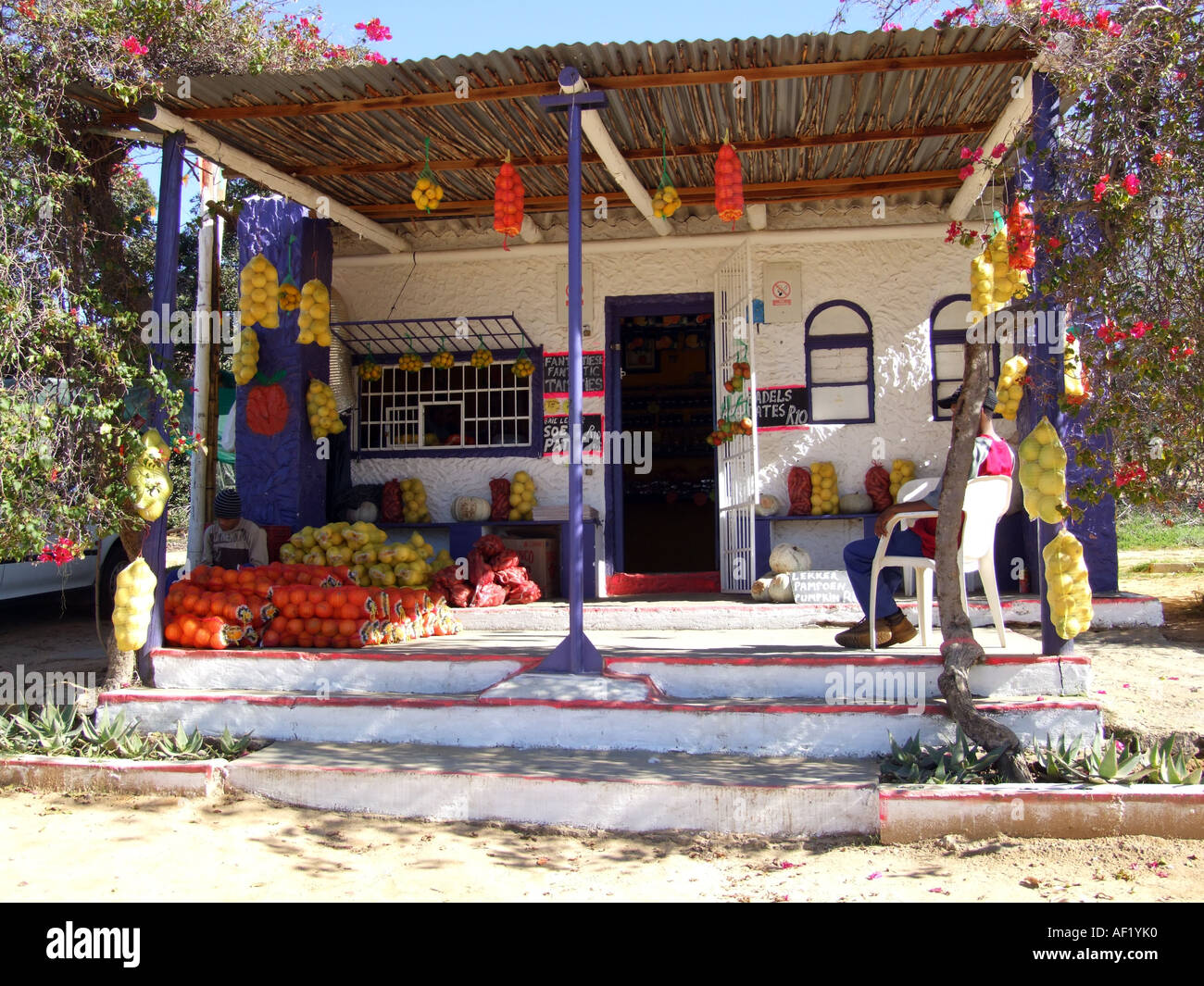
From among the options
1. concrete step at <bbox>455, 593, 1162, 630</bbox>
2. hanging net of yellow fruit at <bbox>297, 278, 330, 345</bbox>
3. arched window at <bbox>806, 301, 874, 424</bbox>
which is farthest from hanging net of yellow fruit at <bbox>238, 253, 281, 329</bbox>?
arched window at <bbox>806, 301, 874, 424</bbox>

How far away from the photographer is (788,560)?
827 cm

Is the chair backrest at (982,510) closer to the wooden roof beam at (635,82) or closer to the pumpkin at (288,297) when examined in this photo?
the wooden roof beam at (635,82)

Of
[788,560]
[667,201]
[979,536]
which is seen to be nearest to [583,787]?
[979,536]

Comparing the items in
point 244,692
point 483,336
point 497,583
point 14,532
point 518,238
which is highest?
point 518,238

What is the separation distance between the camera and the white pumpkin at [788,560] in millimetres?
8258

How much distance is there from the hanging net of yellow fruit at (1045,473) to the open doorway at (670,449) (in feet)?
21.0

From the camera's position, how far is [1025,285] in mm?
5262

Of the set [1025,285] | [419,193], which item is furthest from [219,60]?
[1025,285]

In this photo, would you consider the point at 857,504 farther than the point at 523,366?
No

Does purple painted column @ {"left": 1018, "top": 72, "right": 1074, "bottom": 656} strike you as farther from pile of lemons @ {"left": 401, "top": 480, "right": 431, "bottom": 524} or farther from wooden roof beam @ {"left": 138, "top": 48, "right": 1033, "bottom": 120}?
pile of lemons @ {"left": 401, "top": 480, "right": 431, "bottom": 524}

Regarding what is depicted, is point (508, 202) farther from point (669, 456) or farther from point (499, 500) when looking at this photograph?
point (669, 456)

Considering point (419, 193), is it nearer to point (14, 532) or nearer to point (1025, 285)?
point (14, 532)

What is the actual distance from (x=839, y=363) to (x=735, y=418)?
4.06ft

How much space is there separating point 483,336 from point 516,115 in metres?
3.40
